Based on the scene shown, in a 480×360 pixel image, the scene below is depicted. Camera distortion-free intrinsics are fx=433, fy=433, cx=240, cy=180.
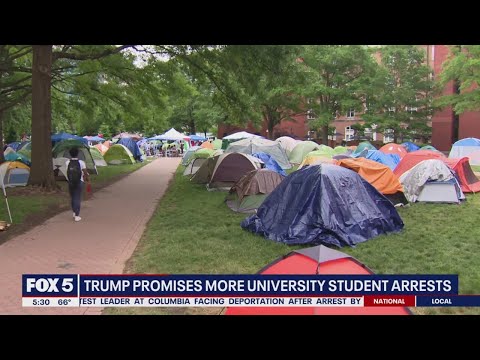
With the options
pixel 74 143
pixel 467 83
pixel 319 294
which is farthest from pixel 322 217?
pixel 467 83

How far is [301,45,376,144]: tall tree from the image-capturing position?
36.4 meters

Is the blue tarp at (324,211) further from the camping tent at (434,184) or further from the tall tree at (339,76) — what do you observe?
the tall tree at (339,76)

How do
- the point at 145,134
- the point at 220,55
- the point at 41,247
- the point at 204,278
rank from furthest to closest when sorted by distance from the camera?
the point at 145,134 → the point at 220,55 → the point at 41,247 → the point at 204,278

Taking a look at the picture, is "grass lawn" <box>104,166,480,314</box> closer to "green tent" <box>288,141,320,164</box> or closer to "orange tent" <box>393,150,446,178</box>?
"orange tent" <box>393,150,446,178</box>

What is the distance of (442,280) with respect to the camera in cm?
648

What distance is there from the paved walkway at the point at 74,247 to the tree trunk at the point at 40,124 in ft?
7.16

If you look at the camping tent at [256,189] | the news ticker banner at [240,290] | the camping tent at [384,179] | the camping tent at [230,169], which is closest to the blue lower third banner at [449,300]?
the news ticker banner at [240,290]

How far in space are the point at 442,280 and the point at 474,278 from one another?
0.53 m

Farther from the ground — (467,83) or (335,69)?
(335,69)

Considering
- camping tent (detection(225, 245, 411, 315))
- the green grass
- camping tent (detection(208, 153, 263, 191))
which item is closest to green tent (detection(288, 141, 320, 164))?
camping tent (detection(208, 153, 263, 191))

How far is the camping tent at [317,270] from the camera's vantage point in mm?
4238

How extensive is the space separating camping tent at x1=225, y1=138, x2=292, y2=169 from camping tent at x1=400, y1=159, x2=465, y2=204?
10.1m

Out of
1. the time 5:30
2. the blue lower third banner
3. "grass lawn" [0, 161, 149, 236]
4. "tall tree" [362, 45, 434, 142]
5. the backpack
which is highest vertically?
"tall tree" [362, 45, 434, 142]

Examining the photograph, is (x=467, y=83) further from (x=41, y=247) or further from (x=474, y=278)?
(x=41, y=247)
